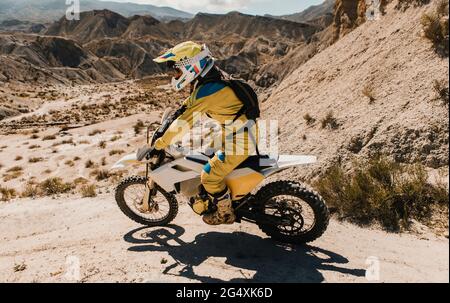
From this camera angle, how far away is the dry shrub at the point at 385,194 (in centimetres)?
610

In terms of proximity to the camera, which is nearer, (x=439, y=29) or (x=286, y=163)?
(x=286, y=163)

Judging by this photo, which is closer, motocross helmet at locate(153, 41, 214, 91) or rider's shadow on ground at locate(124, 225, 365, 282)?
rider's shadow on ground at locate(124, 225, 365, 282)

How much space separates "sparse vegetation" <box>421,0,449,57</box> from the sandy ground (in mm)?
4657

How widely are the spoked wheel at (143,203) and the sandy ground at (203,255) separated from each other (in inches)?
7.4

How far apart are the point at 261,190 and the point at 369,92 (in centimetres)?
467

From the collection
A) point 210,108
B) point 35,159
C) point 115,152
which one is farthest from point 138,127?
point 210,108

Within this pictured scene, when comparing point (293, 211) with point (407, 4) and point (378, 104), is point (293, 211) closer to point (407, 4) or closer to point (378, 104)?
point (378, 104)

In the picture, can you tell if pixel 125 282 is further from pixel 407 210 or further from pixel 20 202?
pixel 20 202

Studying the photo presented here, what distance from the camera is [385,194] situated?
6.30 meters

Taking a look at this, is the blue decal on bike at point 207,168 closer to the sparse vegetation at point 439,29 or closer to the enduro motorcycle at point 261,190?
the enduro motorcycle at point 261,190

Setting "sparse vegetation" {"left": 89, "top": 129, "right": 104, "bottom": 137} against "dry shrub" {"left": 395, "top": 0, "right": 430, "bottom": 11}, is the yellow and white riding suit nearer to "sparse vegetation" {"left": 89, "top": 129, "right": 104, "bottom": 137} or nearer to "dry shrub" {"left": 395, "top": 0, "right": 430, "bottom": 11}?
"dry shrub" {"left": 395, "top": 0, "right": 430, "bottom": 11}

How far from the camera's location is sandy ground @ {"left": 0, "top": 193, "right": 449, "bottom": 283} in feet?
16.5

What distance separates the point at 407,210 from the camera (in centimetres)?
623

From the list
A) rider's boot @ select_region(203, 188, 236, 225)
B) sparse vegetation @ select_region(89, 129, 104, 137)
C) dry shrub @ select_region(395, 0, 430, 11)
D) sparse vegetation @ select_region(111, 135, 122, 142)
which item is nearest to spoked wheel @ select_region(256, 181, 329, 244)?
rider's boot @ select_region(203, 188, 236, 225)
